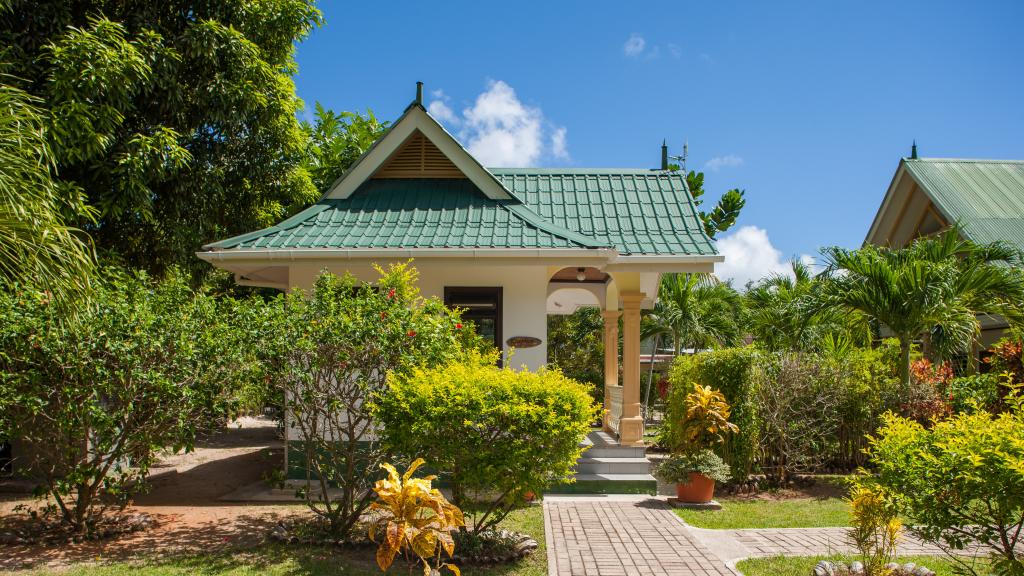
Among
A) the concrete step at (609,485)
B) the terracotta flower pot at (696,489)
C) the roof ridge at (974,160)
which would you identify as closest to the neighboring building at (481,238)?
the concrete step at (609,485)

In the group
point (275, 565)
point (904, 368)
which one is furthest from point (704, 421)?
point (275, 565)

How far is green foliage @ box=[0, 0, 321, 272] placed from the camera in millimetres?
10898

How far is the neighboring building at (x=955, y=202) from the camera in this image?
18328 mm

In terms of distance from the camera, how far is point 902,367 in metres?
11.6

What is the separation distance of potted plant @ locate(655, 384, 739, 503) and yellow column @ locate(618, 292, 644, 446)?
74 centimetres

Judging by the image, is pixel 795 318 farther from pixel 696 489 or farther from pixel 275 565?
pixel 275 565

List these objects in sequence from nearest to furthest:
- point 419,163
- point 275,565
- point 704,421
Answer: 1. point 275,565
2. point 704,421
3. point 419,163

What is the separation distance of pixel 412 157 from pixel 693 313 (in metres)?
13.5

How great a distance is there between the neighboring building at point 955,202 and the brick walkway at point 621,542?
42.0 ft

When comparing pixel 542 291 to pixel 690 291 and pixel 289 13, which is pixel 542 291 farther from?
pixel 690 291

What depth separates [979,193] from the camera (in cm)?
2019

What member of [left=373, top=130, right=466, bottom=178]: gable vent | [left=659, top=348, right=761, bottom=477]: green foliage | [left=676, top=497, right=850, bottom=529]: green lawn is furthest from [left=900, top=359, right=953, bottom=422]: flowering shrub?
[left=373, top=130, right=466, bottom=178]: gable vent

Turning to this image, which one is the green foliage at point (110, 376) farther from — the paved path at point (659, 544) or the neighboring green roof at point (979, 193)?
the neighboring green roof at point (979, 193)

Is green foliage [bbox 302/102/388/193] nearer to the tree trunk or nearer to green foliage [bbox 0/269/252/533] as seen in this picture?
green foliage [bbox 0/269/252/533]
